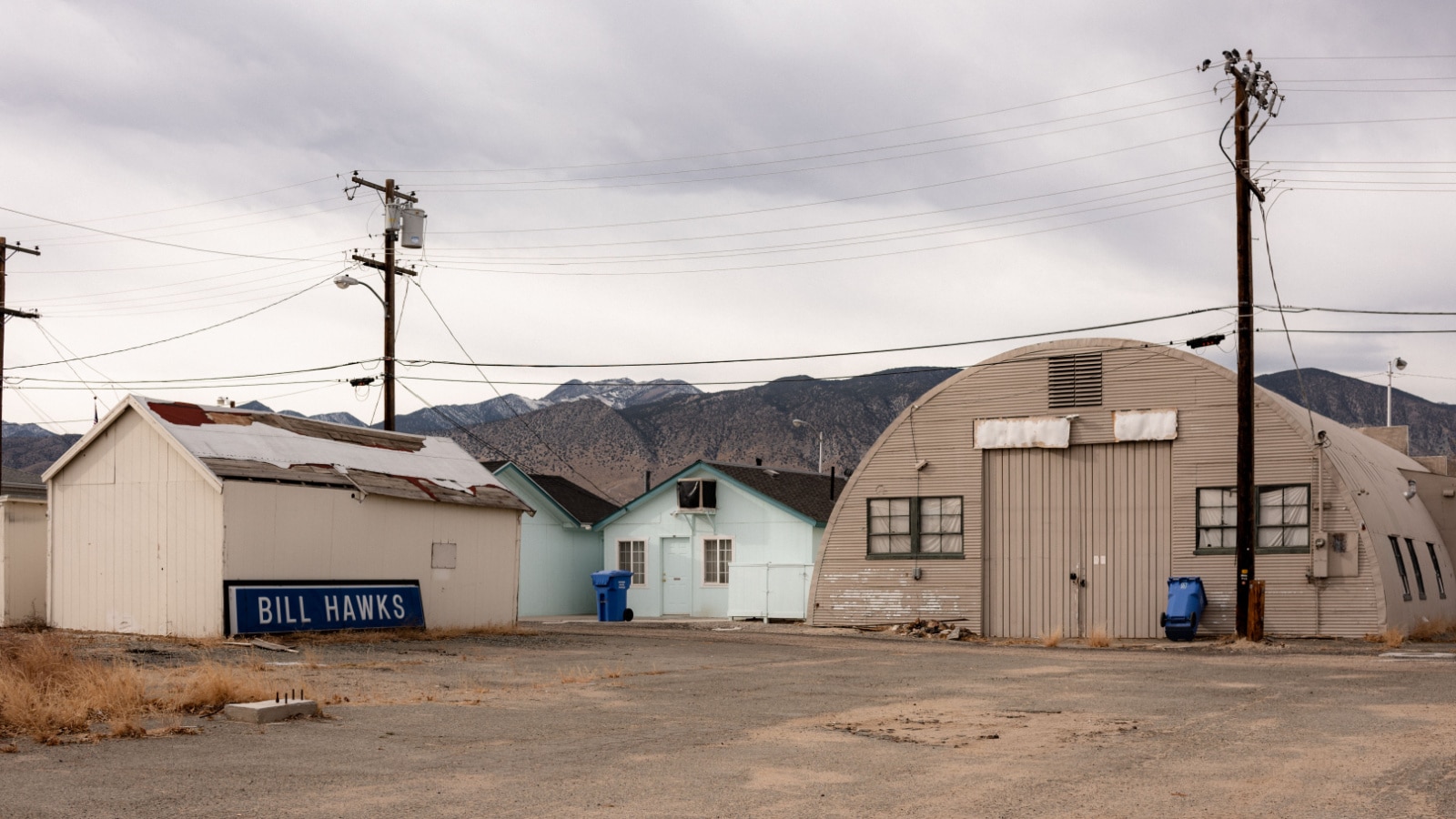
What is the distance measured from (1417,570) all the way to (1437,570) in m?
2.66

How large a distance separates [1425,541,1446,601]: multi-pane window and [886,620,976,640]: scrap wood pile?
11.2 metres

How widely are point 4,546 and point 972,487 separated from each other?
66.1ft

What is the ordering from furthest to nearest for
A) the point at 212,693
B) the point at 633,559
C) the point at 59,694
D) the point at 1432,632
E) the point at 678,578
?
the point at 633,559 → the point at 678,578 → the point at 1432,632 → the point at 212,693 → the point at 59,694

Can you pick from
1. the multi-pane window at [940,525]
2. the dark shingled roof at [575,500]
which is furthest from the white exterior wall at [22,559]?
the multi-pane window at [940,525]

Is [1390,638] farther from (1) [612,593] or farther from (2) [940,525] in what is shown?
(1) [612,593]

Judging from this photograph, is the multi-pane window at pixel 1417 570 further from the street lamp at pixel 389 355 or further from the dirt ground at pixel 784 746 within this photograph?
the street lamp at pixel 389 355

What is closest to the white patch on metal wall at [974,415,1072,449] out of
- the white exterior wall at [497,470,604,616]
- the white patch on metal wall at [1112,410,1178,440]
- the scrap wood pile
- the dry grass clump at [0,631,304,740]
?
the white patch on metal wall at [1112,410,1178,440]

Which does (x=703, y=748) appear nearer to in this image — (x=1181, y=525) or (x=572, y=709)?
(x=572, y=709)

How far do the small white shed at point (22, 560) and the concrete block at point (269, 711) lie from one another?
16741 millimetres

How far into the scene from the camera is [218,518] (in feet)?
69.7

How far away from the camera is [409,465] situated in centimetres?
2675

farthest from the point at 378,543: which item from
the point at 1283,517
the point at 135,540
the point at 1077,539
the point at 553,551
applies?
the point at 1283,517

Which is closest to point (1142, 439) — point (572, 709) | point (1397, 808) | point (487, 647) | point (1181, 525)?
point (1181, 525)

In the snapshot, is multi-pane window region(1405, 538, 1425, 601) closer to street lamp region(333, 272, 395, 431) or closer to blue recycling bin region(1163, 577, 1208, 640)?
blue recycling bin region(1163, 577, 1208, 640)
